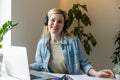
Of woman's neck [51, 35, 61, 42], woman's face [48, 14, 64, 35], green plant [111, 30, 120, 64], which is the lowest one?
green plant [111, 30, 120, 64]

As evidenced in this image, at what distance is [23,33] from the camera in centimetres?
302

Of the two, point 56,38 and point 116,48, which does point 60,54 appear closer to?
point 56,38

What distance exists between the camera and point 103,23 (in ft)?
13.4

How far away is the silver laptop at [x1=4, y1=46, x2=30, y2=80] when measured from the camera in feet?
4.92

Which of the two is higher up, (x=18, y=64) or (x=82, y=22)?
(x=82, y=22)

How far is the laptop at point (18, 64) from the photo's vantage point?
150cm

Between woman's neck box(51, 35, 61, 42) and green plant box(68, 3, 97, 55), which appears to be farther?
green plant box(68, 3, 97, 55)

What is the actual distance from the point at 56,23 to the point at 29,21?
3.50 ft

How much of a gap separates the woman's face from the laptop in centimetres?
49

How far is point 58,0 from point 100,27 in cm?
94

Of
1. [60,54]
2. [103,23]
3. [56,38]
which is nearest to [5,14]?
[56,38]

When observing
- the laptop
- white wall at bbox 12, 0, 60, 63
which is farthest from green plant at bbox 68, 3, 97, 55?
the laptop

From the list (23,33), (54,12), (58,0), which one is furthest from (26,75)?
(58,0)

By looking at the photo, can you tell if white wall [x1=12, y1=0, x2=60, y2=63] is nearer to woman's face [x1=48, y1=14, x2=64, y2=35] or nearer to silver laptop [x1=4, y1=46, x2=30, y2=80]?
woman's face [x1=48, y1=14, x2=64, y2=35]
